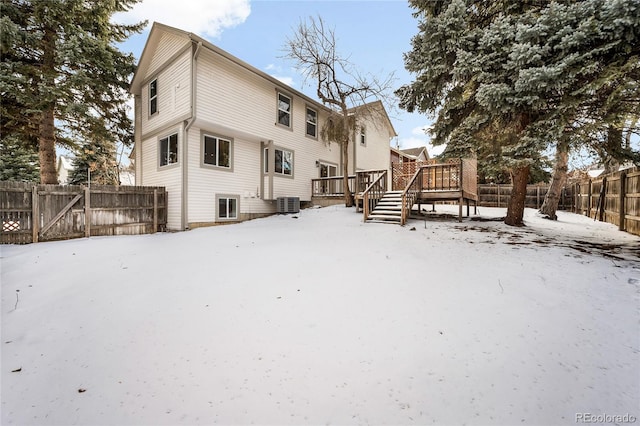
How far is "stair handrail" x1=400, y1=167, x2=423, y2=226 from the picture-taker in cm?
842

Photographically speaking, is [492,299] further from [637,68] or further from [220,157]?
[220,157]

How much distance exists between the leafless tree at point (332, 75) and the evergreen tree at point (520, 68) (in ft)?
13.7

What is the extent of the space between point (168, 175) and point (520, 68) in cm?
1129

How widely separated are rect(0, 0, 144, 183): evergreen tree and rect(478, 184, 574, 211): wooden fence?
2302 cm

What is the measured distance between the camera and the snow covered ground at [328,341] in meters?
1.86

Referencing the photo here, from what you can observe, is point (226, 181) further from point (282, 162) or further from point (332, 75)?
point (332, 75)

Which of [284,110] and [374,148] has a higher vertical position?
[284,110]

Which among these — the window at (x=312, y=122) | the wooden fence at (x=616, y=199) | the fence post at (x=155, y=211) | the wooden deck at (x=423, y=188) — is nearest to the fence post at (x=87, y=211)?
the fence post at (x=155, y=211)

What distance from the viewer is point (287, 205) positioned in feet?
41.0

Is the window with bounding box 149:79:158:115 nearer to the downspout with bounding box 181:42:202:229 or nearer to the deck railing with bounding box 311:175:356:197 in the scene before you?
the downspout with bounding box 181:42:202:229

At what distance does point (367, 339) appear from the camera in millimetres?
2566

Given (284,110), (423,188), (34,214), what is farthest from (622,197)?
(34,214)

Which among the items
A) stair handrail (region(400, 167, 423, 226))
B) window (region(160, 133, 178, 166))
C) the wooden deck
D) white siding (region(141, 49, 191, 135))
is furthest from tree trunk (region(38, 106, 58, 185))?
stair handrail (region(400, 167, 423, 226))

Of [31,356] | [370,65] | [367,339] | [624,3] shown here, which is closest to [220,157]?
[370,65]
